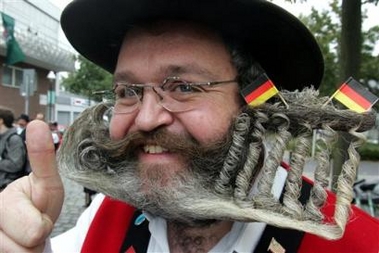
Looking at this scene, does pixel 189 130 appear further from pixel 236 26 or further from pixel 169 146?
pixel 236 26

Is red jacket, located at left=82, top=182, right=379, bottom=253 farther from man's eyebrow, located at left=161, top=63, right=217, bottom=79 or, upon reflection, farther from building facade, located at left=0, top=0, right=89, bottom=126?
building facade, located at left=0, top=0, right=89, bottom=126

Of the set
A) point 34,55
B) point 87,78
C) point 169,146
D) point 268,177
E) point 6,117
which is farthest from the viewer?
point 87,78

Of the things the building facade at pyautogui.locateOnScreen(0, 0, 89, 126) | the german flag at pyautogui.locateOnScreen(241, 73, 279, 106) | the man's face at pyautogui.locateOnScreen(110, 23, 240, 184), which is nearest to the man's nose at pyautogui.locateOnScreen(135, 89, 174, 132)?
the man's face at pyautogui.locateOnScreen(110, 23, 240, 184)

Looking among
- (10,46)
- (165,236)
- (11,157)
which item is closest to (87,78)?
(10,46)

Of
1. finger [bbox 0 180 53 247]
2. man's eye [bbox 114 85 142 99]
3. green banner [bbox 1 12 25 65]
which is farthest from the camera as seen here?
green banner [bbox 1 12 25 65]

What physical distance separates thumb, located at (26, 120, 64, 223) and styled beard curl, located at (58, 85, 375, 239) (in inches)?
12.9

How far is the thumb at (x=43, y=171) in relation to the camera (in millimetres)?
1237

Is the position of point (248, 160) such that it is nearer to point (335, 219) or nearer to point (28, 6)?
point (335, 219)

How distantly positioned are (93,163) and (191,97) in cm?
48

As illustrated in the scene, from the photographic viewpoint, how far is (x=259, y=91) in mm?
1521

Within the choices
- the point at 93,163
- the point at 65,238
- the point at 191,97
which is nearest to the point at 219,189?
the point at 191,97

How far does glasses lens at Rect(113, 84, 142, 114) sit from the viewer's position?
160 centimetres

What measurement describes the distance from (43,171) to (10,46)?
1474 cm

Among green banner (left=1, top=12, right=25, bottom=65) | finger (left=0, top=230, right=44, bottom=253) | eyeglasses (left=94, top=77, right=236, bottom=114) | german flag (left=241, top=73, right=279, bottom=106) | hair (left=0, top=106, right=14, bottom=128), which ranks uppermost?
german flag (left=241, top=73, right=279, bottom=106)
